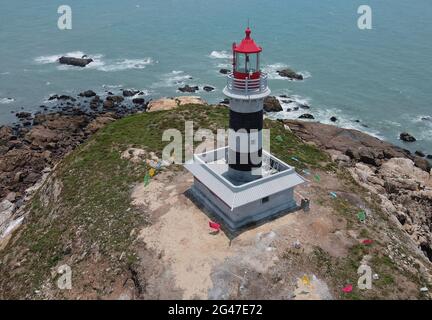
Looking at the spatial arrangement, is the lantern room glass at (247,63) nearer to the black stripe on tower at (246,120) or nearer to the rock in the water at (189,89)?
the black stripe on tower at (246,120)

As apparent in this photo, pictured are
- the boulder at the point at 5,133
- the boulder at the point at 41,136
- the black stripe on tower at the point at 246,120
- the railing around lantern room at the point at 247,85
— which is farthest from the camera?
the boulder at the point at 5,133

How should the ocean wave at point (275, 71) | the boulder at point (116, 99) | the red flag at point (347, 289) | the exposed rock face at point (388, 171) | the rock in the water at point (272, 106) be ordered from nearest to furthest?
the red flag at point (347, 289)
the exposed rock face at point (388, 171)
the rock in the water at point (272, 106)
the boulder at point (116, 99)
the ocean wave at point (275, 71)

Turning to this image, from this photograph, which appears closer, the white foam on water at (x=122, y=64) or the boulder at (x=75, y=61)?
the white foam on water at (x=122, y=64)

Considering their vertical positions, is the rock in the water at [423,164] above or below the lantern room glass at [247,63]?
below

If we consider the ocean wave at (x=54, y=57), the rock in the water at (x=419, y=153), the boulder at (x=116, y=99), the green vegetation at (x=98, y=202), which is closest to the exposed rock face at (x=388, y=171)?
the rock in the water at (x=419, y=153)

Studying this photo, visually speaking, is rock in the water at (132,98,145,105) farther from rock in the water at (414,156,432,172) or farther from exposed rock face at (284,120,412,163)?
rock in the water at (414,156,432,172)

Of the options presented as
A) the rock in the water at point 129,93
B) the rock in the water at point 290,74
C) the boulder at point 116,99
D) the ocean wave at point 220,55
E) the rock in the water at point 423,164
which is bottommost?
the rock in the water at point 423,164
